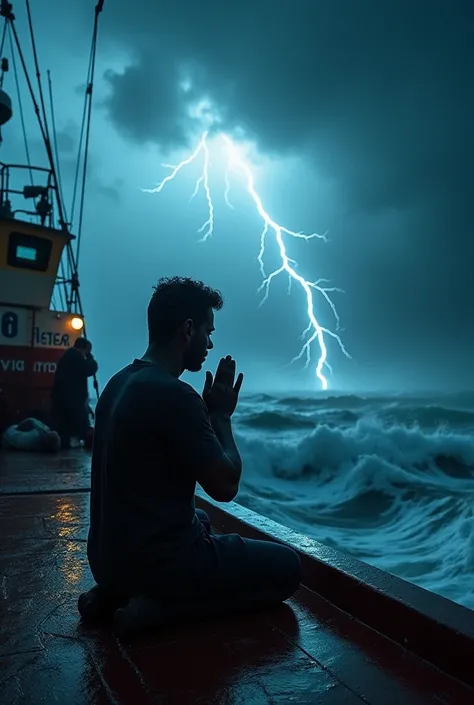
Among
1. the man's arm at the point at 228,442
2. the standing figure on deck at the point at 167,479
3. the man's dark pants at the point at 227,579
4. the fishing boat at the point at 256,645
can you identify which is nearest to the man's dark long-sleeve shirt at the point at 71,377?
the fishing boat at the point at 256,645

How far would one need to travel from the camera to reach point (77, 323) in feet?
35.2

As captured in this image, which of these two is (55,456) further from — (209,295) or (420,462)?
(420,462)

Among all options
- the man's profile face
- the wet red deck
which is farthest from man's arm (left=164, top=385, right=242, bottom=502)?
the wet red deck

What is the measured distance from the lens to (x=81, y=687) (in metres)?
1.86

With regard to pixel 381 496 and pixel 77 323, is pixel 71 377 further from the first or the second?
pixel 381 496

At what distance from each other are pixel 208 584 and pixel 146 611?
270mm

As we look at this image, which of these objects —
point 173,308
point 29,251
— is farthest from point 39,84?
point 173,308

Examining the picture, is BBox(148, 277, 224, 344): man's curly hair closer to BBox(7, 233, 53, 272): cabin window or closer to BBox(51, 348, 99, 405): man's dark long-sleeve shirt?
BBox(51, 348, 99, 405): man's dark long-sleeve shirt

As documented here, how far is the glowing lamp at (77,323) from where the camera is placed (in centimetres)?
1071

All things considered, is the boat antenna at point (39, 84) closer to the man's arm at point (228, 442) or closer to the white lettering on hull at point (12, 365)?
the white lettering on hull at point (12, 365)

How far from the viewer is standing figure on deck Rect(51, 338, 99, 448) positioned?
898cm

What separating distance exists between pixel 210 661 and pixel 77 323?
9375mm

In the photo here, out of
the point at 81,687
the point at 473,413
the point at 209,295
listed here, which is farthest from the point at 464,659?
the point at 473,413

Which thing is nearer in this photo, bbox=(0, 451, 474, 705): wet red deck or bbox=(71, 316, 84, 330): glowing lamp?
bbox=(0, 451, 474, 705): wet red deck
